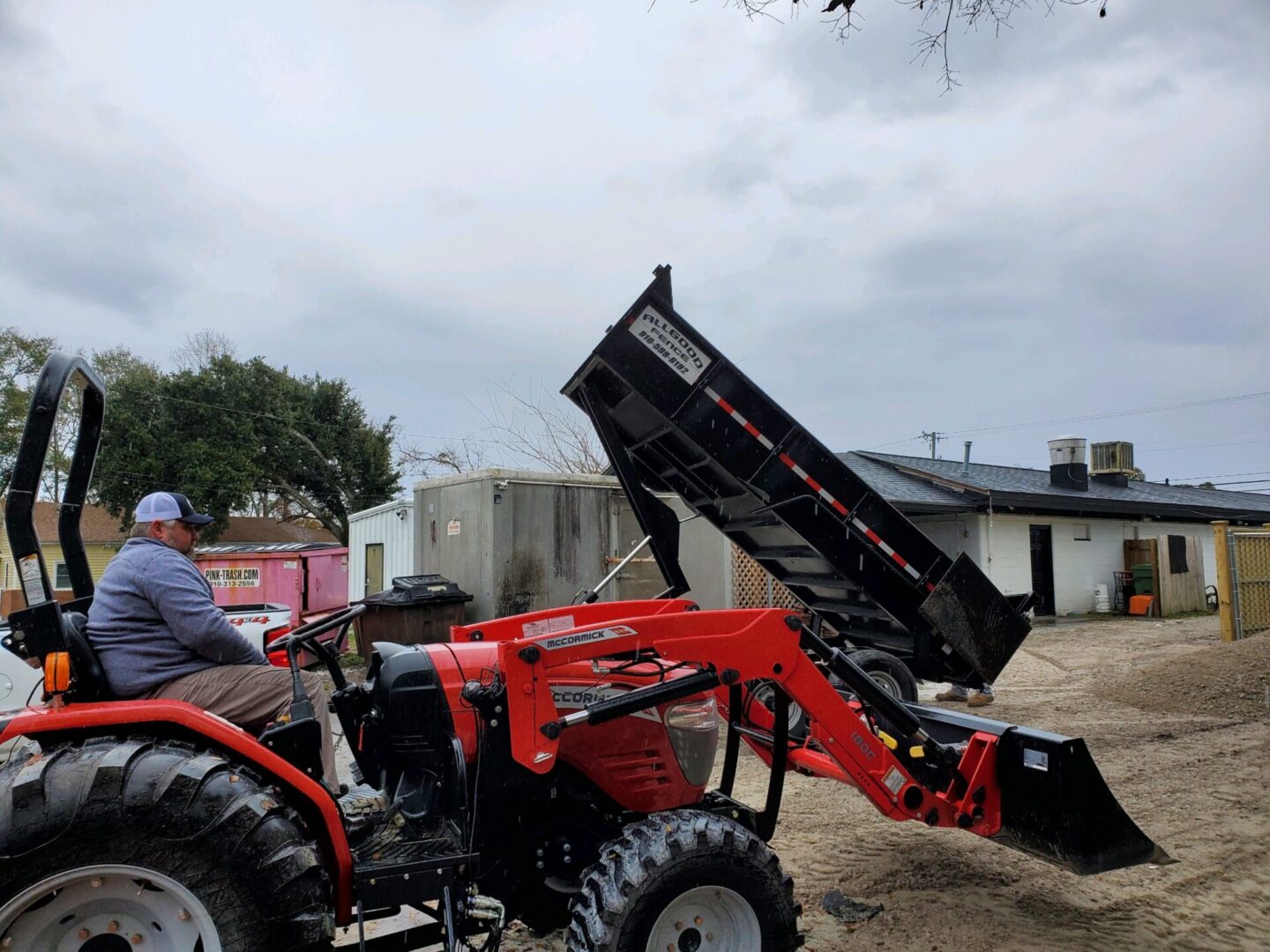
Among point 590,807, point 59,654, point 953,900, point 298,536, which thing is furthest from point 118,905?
point 298,536

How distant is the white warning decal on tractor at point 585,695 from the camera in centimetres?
331

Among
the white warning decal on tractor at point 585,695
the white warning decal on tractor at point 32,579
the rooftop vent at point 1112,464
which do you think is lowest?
the white warning decal on tractor at point 585,695

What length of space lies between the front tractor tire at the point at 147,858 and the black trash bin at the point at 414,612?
780 cm

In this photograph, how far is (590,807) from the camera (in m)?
3.31

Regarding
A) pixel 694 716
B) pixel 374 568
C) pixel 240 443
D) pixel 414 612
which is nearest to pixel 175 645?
pixel 694 716

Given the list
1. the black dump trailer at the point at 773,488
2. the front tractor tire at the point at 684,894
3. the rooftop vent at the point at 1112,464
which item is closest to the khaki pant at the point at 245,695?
the front tractor tire at the point at 684,894

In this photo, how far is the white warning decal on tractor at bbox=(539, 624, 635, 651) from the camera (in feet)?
9.89

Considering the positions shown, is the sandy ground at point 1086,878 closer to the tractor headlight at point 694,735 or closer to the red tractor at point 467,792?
the red tractor at point 467,792

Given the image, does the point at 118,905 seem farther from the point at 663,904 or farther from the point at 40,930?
the point at 663,904

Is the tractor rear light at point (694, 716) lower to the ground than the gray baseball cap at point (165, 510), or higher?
lower

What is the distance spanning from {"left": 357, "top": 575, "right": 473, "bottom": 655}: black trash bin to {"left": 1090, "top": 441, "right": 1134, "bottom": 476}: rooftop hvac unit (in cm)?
1992

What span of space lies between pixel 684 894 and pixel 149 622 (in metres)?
2.00

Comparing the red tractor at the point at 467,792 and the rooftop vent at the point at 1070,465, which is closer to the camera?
the red tractor at the point at 467,792

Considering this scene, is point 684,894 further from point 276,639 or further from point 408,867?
point 276,639
